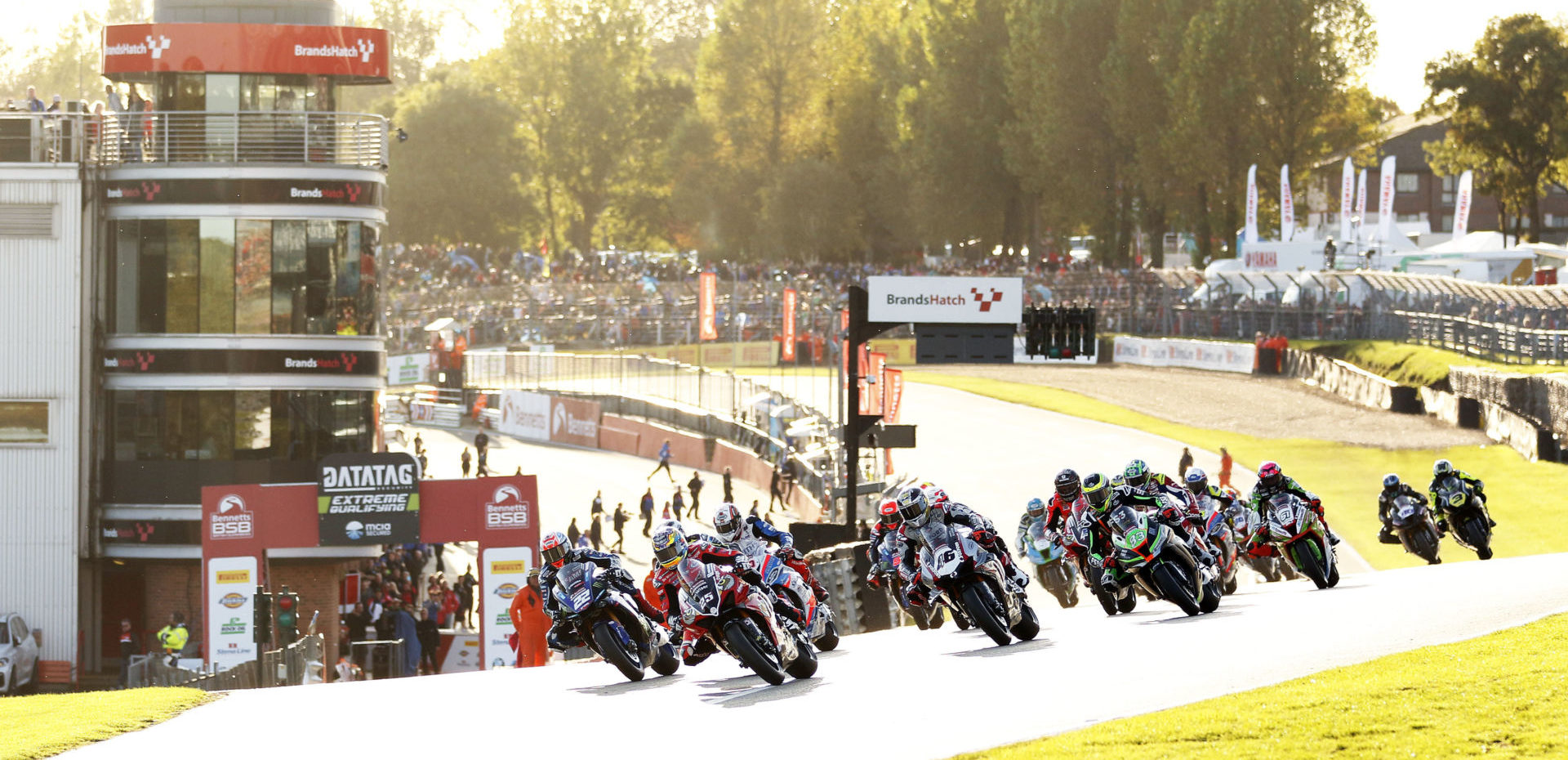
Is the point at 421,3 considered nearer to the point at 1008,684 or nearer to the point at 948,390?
the point at 948,390

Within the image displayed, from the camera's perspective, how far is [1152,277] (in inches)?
2928

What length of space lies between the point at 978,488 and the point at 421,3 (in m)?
123

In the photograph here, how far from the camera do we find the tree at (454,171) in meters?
100

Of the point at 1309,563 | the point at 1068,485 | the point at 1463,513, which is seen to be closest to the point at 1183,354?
the point at 1463,513

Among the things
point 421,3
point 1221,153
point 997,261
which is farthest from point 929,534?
point 421,3

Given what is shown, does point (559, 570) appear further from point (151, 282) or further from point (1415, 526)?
point (151, 282)

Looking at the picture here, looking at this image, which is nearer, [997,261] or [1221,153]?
[1221,153]

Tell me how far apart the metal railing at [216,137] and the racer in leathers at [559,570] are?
20.4m

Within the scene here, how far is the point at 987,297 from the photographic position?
2886cm

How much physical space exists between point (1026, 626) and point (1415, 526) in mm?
10266

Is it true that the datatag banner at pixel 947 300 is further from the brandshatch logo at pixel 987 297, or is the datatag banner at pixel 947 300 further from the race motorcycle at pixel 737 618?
the race motorcycle at pixel 737 618

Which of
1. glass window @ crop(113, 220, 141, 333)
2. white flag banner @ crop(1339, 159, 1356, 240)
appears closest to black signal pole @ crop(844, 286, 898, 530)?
glass window @ crop(113, 220, 141, 333)

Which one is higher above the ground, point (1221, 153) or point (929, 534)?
point (1221, 153)

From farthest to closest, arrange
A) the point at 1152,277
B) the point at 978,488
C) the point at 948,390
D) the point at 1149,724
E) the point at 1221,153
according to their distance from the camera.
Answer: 1. the point at 1221,153
2. the point at 1152,277
3. the point at 948,390
4. the point at 978,488
5. the point at 1149,724
